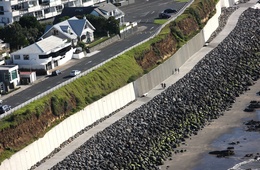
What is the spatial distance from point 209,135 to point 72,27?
93.7 ft

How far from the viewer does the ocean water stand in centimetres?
6316

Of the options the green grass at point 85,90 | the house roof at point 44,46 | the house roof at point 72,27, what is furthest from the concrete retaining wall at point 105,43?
the house roof at point 44,46

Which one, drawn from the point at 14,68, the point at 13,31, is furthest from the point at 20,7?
the point at 14,68

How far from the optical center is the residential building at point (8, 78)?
73.3 meters

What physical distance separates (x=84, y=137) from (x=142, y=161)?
634cm

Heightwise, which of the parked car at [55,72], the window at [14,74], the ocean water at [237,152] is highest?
the window at [14,74]

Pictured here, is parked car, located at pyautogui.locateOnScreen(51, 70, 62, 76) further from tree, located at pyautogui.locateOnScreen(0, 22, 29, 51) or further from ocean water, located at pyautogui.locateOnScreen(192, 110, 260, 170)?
ocean water, located at pyautogui.locateOnScreen(192, 110, 260, 170)

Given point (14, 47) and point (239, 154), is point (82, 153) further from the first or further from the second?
point (14, 47)

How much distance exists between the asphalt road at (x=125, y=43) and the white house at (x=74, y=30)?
3426mm

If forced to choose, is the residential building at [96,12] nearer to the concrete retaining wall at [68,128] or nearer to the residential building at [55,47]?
the residential building at [55,47]

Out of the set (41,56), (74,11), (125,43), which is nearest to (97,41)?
(125,43)

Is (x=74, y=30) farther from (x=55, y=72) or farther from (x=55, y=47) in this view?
(x=55, y=72)

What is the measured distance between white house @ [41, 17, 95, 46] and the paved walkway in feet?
40.2

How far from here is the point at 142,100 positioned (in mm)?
76562
